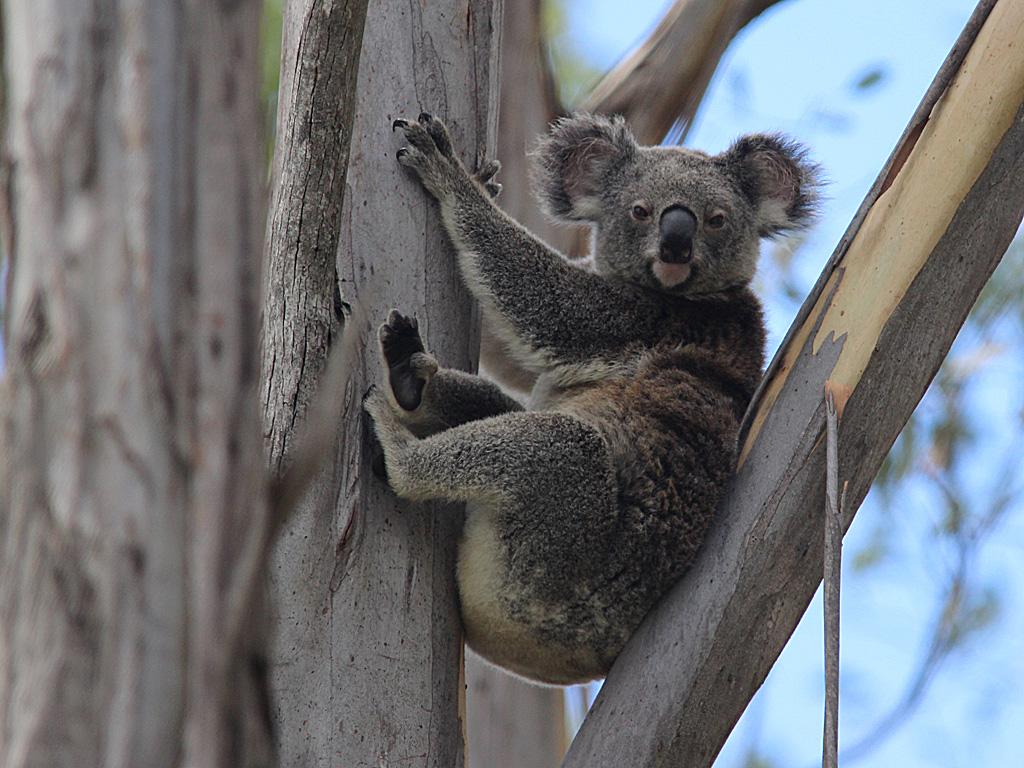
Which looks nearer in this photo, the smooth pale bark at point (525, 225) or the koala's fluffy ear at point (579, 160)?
the koala's fluffy ear at point (579, 160)

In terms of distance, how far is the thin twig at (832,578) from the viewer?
237 cm

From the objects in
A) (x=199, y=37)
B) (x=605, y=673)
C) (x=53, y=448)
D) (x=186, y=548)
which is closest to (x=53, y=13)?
(x=199, y=37)

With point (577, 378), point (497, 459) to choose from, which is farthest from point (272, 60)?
point (497, 459)

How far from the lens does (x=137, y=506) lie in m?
1.52

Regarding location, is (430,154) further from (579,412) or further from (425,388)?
(579,412)

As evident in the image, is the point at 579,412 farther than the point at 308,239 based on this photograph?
Yes

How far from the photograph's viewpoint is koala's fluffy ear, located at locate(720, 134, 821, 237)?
4.68 metres

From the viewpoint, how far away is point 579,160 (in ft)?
15.7

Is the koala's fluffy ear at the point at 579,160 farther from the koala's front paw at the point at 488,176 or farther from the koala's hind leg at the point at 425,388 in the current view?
the koala's hind leg at the point at 425,388

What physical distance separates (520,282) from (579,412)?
51cm

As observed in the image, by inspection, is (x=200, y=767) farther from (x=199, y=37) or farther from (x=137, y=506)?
(x=199, y=37)

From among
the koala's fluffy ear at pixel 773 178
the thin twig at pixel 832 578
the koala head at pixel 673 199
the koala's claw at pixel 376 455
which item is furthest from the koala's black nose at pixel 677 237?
the koala's claw at pixel 376 455

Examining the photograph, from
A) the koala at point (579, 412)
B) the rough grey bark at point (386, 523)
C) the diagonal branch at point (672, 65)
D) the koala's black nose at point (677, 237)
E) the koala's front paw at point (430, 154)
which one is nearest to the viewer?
the rough grey bark at point (386, 523)

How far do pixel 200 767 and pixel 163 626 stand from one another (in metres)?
0.17
